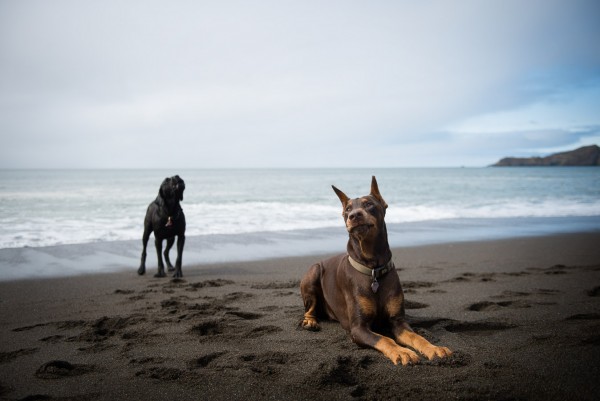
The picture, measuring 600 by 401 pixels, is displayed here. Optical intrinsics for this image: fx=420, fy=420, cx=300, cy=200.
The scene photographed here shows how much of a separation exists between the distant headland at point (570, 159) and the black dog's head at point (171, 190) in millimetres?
132149

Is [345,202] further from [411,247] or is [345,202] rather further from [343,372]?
[411,247]

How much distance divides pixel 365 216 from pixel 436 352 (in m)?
1.22

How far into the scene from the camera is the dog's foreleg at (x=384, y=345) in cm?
327

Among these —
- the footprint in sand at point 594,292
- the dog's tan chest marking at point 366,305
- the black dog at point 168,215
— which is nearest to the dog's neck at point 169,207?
the black dog at point 168,215

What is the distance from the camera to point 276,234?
12.4m

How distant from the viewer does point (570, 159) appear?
116062 mm

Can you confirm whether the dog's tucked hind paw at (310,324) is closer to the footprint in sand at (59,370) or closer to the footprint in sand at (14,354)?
the footprint in sand at (59,370)

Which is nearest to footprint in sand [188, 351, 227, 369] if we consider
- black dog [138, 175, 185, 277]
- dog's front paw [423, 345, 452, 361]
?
dog's front paw [423, 345, 452, 361]

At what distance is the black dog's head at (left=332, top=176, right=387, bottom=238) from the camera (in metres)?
3.58

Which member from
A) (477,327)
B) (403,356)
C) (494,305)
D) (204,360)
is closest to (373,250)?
(403,356)

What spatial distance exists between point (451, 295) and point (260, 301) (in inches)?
99.2

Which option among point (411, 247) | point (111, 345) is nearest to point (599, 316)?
point (111, 345)

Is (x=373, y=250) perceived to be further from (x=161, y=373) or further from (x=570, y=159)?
(x=570, y=159)

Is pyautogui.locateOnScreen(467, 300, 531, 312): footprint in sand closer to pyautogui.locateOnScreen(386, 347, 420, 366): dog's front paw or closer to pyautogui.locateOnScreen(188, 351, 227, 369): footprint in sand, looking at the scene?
pyautogui.locateOnScreen(386, 347, 420, 366): dog's front paw
